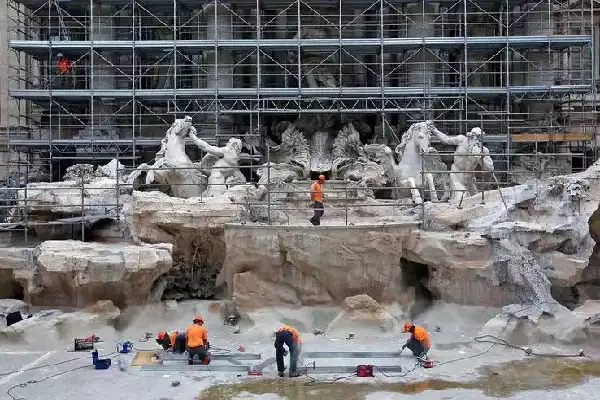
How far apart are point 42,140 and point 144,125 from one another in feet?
10.9

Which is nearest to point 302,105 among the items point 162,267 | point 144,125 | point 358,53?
point 358,53

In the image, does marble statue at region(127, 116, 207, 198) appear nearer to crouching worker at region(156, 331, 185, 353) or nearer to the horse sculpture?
the horse sculpture

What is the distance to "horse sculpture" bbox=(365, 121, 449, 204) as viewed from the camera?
16.8 meters

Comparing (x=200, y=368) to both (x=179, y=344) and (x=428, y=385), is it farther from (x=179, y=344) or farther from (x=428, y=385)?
(x=428, y=385)

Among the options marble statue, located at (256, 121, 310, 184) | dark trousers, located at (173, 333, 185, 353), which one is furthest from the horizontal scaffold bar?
dark trousers, located at (173, 333, 185, 353)

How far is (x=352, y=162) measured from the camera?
20.5 meters

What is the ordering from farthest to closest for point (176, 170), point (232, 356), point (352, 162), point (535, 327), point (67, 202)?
point (352, 162) < point (176, 170) < point (67, 202) < point (535, 327) < point (232, 356)

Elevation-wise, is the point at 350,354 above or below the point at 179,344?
below

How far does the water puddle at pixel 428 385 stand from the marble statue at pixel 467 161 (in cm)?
612

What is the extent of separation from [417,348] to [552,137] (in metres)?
12.3

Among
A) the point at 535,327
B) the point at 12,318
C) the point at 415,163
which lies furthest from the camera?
the point at 415,163

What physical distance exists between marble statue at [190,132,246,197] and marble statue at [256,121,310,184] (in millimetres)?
2300

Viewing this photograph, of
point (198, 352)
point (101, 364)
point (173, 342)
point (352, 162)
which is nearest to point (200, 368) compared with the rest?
point (198, 352)

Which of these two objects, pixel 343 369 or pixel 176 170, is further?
pixel 176 170
